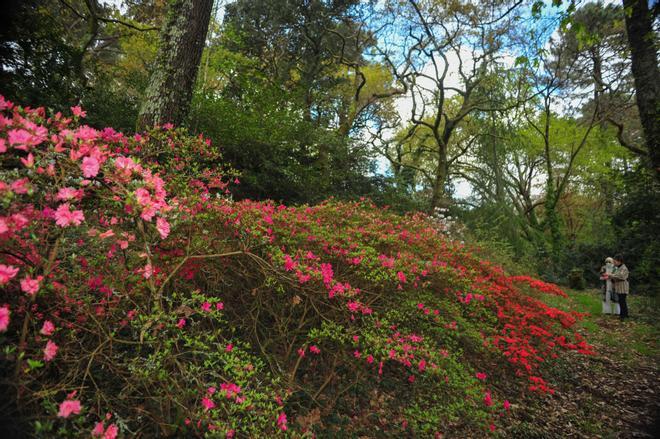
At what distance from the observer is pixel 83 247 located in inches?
88.4

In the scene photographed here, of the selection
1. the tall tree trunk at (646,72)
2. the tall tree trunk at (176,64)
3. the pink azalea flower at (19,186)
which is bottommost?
the pink azalea flower at (19,186)

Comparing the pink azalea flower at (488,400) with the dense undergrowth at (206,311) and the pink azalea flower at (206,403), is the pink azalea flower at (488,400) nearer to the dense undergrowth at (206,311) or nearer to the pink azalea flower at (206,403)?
the dense undergrowth at (206,311)

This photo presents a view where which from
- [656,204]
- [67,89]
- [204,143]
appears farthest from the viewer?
[656,204]

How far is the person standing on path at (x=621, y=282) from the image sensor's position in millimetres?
6883

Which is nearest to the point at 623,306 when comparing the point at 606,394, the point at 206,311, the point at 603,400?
the point at 606,394

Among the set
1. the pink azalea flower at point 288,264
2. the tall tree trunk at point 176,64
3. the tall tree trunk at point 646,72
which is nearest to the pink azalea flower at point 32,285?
the pink azalea flower at point 288,264

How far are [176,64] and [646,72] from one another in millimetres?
6524

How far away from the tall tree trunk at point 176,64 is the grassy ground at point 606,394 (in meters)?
4.88

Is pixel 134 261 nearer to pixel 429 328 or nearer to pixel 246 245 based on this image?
pixel 246 245

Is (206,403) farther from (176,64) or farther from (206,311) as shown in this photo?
(176,64)

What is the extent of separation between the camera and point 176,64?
13.2 feet

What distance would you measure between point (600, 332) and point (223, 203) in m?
7.34

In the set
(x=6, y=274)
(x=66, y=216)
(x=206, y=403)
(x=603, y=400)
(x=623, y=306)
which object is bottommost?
(x=603, y=400)

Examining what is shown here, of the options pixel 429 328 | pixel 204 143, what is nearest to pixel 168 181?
pixel 204 143
